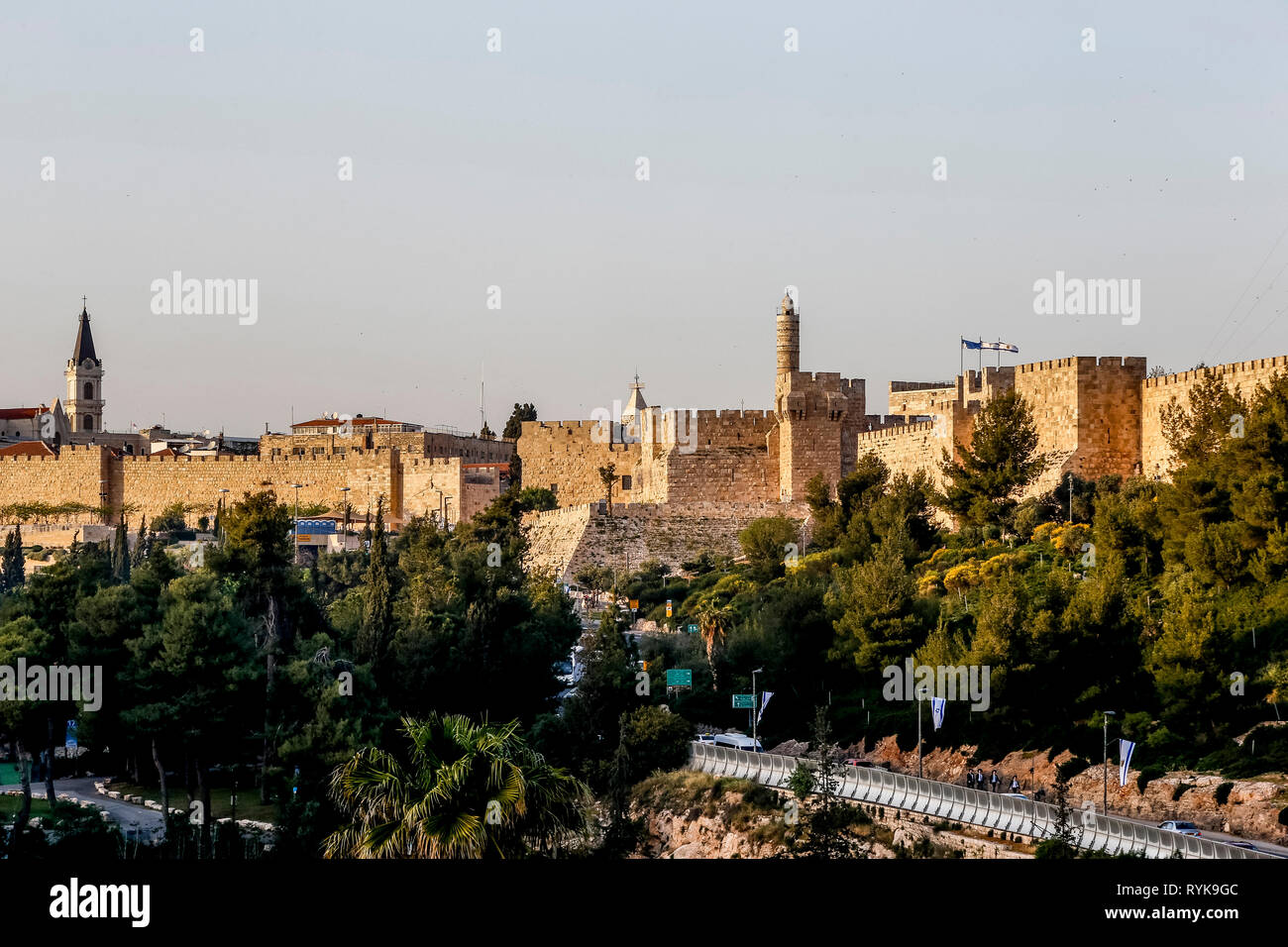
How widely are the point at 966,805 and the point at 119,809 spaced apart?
424 inches

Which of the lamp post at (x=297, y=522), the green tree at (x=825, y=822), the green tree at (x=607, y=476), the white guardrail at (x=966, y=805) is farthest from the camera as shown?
the lamp post at (x=297, y=522)

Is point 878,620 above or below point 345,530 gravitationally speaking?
below

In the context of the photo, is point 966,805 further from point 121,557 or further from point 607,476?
point 121,557

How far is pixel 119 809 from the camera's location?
894 inches

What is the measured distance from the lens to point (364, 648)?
26656 millimetres

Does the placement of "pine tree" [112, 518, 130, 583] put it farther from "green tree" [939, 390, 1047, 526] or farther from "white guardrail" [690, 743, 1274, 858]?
"white guardrail" [690, 743, 1274, 858]

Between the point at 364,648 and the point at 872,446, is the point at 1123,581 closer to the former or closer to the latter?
the point at 364,648

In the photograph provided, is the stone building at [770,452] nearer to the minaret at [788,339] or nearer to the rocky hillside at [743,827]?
the minaret at [788,339]

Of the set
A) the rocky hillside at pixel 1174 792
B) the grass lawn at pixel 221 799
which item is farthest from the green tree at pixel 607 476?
the rocky hillside at pixel 1174 792

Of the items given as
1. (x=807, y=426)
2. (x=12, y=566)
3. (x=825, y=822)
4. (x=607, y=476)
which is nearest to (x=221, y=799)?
(x=825, y=822)

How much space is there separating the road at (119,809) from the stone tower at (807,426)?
19.8 meters

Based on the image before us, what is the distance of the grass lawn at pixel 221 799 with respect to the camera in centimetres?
2247
